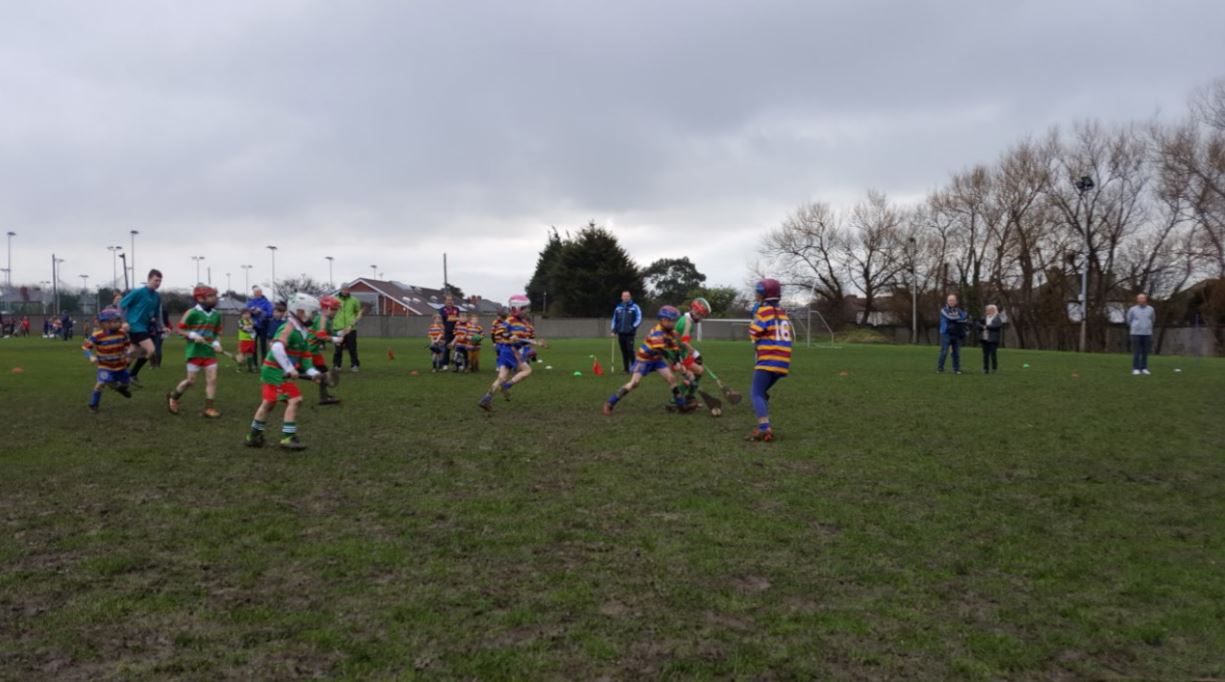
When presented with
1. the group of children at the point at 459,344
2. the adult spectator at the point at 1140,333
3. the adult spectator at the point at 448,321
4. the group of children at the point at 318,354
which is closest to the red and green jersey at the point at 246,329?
the group of children at the point at 318,354

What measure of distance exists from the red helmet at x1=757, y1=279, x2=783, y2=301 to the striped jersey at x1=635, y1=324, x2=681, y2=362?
8.67ft

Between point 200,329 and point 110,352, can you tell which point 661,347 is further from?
point 110,352

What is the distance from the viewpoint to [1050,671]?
145 inches

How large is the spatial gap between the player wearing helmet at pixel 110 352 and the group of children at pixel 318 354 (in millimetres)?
13

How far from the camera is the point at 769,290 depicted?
9.92 meters

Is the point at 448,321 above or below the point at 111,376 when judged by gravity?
above

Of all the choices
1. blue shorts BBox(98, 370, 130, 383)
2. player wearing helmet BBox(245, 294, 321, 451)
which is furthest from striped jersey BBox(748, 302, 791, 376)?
blue shorts BBox(98, 370, 130, 383)

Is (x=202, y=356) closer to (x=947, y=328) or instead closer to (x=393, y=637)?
(x=393, y=637)

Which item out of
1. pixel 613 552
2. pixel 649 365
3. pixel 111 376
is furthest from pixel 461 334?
pixel 613 552

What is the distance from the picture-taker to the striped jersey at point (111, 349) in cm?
1221

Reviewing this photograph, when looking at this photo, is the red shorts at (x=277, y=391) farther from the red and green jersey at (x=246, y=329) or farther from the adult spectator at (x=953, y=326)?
the adult spectator at (x=953, y=326)

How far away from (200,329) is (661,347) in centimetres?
674

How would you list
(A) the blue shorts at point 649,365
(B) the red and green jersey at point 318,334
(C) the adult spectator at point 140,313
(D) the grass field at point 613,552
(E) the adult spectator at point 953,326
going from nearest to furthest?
(D) the grass field at point 613,552 < (A) the blue shorts at point 649,365 < (B) the red and green jersey at point 318,334 < (C) the adult spectator at point 140,313 < (E) the adult spectator at point 953,326

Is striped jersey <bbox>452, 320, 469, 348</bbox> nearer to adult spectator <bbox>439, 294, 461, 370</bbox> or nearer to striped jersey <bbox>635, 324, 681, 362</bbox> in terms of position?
adult spectator <bbox>439, 294, 461, 370</bbox>
